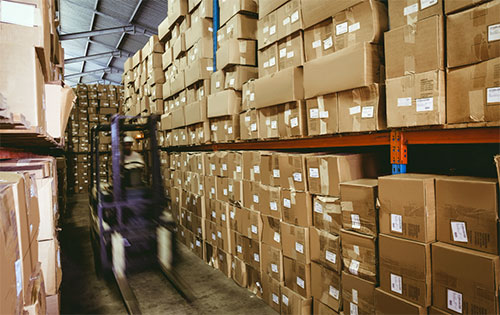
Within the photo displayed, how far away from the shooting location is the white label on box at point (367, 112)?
217cm

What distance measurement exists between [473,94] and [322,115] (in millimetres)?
1038

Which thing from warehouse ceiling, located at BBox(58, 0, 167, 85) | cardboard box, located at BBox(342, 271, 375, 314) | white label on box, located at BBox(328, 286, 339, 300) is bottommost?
white label on box, located at BBox(328, 286, 339, 300)

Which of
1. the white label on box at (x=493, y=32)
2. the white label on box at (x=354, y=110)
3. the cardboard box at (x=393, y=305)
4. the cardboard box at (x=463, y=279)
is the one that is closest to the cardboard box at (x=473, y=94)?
the white label on box at (x=493, y=32)

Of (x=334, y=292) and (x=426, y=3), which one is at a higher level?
(x=426, y=3)

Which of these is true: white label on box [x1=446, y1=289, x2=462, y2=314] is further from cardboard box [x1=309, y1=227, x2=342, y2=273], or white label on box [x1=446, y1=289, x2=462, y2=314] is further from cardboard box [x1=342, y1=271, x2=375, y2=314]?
cardboard box [x1=309, y1=227, x2=342, y2=273]

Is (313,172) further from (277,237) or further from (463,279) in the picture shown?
(463,279)

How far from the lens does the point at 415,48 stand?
1.87 m

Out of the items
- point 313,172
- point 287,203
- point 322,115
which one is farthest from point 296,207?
point 322,115

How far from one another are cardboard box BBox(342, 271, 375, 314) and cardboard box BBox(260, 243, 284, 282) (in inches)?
30.6

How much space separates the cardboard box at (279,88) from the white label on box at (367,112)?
26.7 inches

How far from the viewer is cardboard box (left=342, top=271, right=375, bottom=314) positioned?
213 cm

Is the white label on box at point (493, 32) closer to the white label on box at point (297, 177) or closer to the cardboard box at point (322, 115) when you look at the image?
the cardboard box at point (322, 115)

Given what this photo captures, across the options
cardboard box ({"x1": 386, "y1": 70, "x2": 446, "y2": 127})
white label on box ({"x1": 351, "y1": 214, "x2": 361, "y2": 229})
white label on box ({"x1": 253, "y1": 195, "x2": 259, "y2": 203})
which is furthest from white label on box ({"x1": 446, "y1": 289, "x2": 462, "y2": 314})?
white label on box ({"x1": 253, "y1": 195, "x2": 259, "y2": 203})

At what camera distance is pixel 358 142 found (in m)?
2.39
